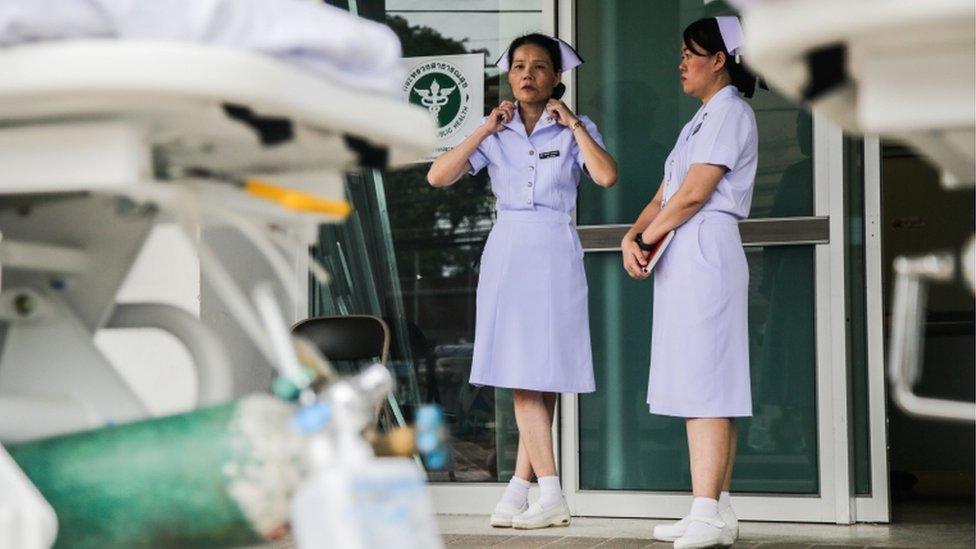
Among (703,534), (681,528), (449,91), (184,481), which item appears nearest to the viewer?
(184,481)

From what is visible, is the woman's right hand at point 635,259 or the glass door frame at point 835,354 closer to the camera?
the woman's right hand at point 635,259

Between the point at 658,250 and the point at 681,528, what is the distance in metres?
0.86

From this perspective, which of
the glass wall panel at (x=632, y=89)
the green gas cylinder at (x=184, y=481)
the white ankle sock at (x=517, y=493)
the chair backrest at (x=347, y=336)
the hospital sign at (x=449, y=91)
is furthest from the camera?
the hospital sign at (x=449, y=91)

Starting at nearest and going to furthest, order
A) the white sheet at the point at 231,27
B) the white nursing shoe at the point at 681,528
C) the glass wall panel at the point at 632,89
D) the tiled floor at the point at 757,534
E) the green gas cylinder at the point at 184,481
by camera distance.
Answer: the white sheet at the point at 231,27 → the green gas cylinder at the point at 184,481 → the white nursing shoe at the point at 681,528 → the tiled floor at the point at 757,534 → the glass wall panel at the point at 632,89

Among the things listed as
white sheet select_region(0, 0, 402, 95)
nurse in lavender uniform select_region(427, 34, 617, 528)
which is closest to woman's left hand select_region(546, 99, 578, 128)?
nurse in lavender uniform select_region(427, 34, 617, 528)

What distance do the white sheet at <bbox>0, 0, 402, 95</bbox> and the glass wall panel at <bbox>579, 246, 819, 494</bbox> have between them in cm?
363

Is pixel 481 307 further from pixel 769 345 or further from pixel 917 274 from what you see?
pixel 917 274

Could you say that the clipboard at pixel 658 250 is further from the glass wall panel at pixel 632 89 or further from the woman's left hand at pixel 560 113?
the glass wall panel at pixel 632 89

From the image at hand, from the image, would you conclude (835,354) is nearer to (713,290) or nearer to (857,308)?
(857,308)

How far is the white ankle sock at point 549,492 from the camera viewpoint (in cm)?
506

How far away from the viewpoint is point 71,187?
1.91 meters

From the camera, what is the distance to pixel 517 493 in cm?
516

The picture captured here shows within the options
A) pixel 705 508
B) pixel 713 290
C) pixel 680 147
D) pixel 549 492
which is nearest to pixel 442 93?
pixel 680 147

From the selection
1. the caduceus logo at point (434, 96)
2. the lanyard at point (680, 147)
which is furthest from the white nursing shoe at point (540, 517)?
the caduceus logo at point (434, 96)
